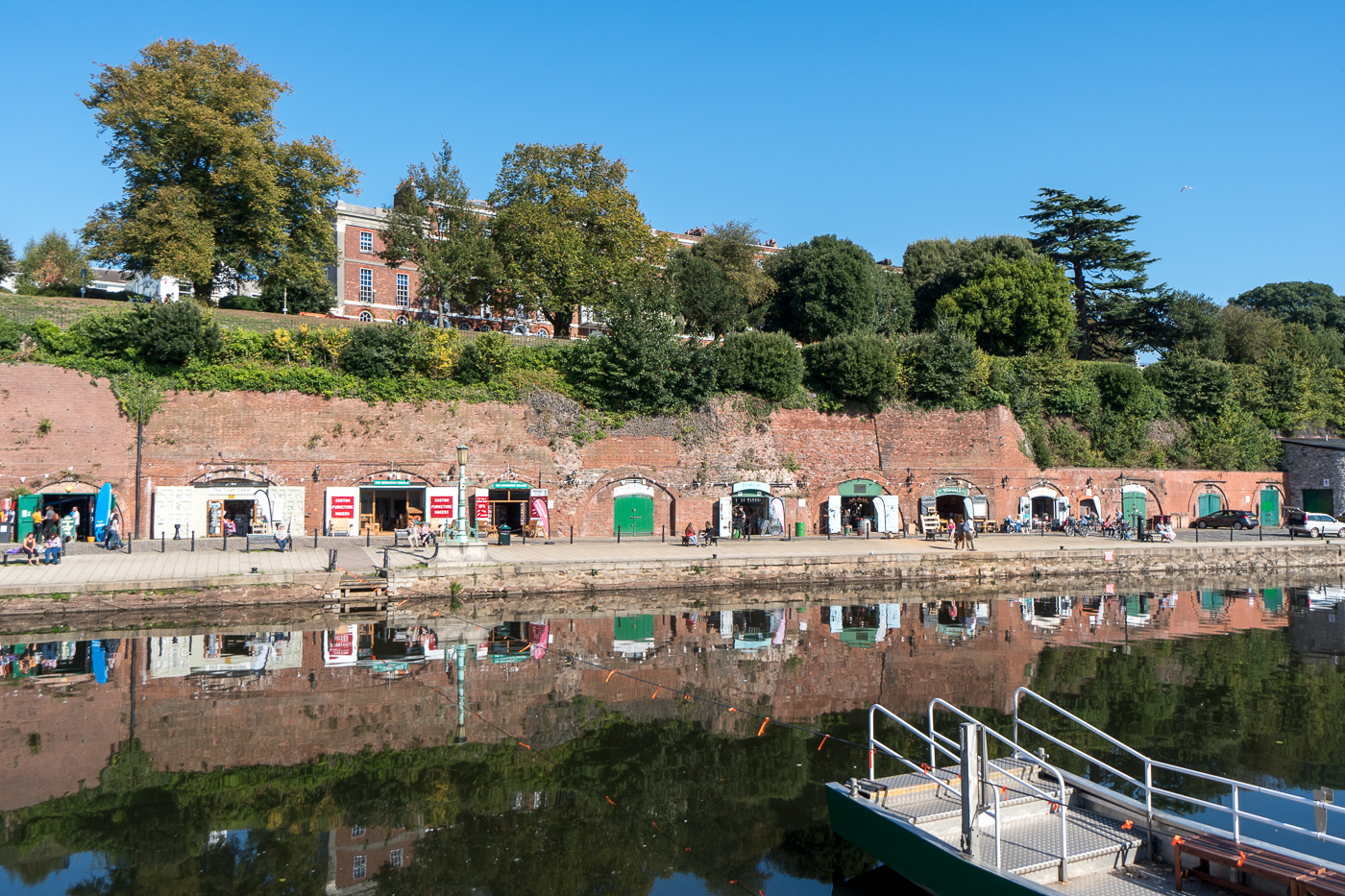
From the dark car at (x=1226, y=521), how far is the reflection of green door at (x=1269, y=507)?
278 centimetres

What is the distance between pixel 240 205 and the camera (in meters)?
32.8

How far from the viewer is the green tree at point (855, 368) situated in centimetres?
3462

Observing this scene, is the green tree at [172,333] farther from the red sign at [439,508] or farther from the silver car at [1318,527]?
Answer: the silver car at [1318,527]

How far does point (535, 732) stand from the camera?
1162cm

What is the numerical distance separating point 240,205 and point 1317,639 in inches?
1458

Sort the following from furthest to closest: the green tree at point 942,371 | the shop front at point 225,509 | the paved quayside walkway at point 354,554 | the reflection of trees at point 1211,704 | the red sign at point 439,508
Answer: the green tree at point 942,371 → the red sign at point 439,508 → the shop front at point 225,509 → the paved quayside walkway at point 354,554 → the reflection of trees at point 1211,704

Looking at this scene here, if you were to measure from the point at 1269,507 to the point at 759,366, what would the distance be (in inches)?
1069

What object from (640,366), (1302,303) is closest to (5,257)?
(640,366)

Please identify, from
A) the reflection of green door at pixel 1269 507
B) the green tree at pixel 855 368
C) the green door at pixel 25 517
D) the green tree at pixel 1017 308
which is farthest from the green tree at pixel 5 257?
the reflection of green door at pixel 1269 507

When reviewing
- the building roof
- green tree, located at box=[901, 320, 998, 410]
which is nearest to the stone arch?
green tree, located at box=[901, 320, 998, 410]

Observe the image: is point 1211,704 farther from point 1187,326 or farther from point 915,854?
point 1187,326

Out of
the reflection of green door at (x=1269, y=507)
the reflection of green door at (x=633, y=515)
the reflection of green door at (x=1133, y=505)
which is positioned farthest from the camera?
the reflection of green door at (x=1269, y=507)

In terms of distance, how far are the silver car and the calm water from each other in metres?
16.9

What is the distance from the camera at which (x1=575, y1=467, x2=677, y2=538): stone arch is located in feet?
102
